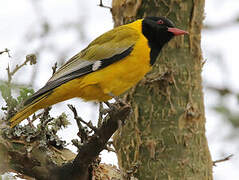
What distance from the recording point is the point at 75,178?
3828mm

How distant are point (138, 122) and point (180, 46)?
95 cm

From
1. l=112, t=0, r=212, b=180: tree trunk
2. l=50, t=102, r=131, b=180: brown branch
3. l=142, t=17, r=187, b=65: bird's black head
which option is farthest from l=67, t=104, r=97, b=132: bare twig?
l=142, t=17, r=187, b=65: bird's black head

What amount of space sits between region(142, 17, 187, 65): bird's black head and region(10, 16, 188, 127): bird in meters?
0.01

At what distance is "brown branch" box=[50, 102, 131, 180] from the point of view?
368cm

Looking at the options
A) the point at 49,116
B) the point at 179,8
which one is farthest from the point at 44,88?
the point at 179,8

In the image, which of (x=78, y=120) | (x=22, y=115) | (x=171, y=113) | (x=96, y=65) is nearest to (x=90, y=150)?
(x=78, y=120)

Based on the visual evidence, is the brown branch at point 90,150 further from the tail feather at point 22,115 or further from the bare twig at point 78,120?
the tail feather at point 22,115

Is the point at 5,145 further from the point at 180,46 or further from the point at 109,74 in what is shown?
the point at 180,46

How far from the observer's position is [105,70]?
4.48 meters

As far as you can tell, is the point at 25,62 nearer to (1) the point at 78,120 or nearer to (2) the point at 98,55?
(1) the point at 78,120

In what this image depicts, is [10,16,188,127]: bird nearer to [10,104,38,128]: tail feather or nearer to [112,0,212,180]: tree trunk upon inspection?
[10,104,38,128]: tail feather

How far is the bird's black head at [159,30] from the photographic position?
16.3 feet

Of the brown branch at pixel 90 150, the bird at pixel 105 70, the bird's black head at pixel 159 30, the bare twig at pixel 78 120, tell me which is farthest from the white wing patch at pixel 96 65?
the bare twig at pixel 78 120

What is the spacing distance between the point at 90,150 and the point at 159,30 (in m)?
1.93
